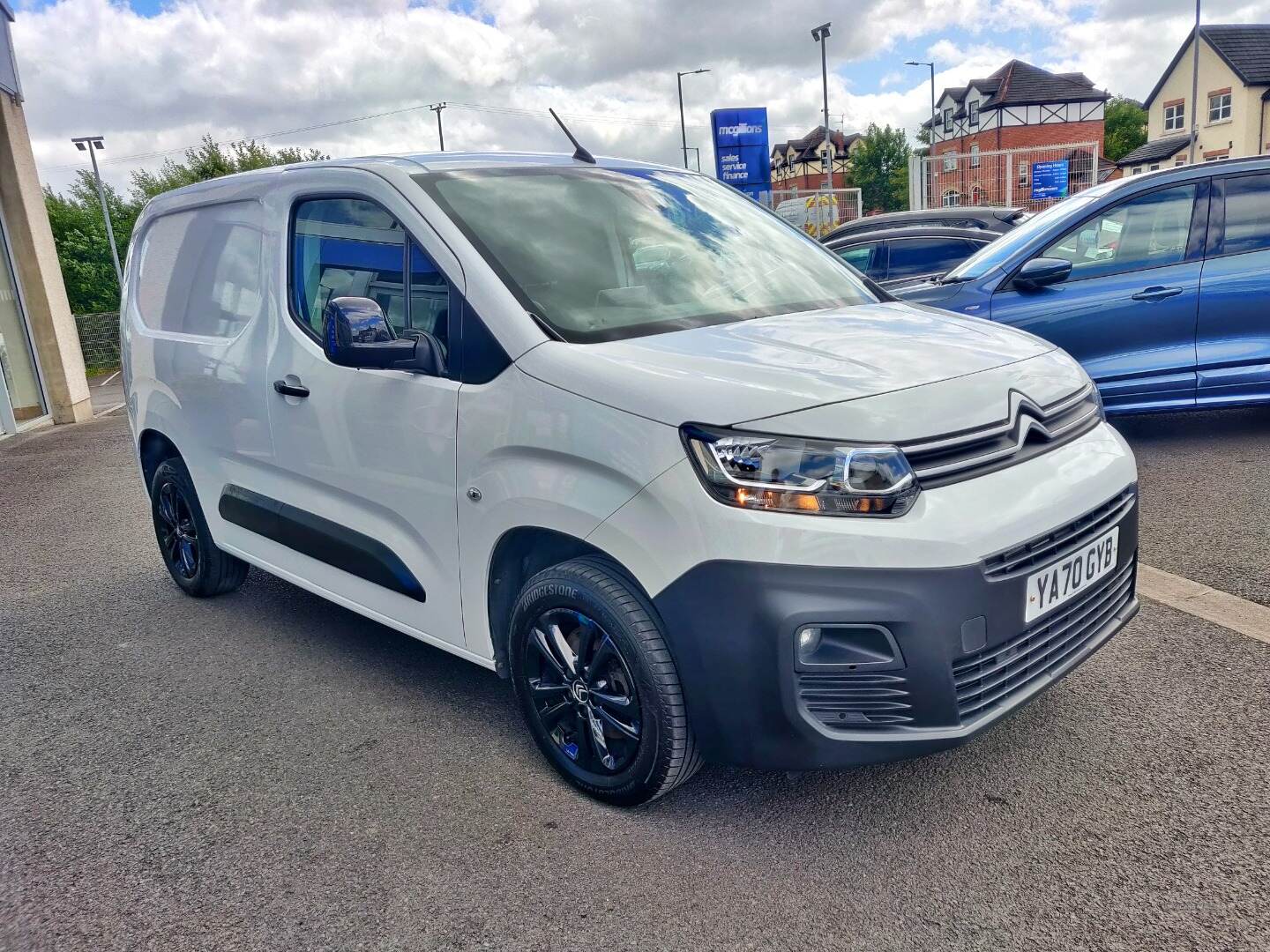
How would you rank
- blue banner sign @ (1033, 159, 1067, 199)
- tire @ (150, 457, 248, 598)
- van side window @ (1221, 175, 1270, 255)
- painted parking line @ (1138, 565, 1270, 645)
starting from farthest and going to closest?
blue banner sign @ (1033, 159, 1067, 199), van side window @ (1221, 175, 1270, 255), tire @ (150, 457, 248, 598), painted parking line @ (1138, 565, 1270, 645)

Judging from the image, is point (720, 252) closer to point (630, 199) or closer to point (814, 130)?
point (630, 199)

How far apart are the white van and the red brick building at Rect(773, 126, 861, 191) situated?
295 feet

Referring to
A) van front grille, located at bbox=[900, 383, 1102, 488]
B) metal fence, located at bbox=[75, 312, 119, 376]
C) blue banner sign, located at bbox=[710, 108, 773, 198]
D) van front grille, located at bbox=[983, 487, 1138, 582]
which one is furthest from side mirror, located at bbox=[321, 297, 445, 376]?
metal fence, located at bbox=[75, 312, 119, 376]

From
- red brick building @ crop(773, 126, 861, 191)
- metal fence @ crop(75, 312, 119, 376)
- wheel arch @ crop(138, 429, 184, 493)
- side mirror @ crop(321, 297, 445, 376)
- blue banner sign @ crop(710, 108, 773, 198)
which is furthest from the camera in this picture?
red brick building @ crop(773, 126, 861, 191)

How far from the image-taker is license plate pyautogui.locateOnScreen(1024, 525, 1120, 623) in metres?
2.44

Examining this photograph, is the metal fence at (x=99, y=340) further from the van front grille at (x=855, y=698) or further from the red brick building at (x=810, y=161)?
the red brick building at (x=810, y=161)

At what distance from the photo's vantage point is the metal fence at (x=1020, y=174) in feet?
72.0

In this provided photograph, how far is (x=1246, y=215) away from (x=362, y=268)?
5.37 m

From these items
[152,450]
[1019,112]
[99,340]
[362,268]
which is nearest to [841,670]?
[362,268]

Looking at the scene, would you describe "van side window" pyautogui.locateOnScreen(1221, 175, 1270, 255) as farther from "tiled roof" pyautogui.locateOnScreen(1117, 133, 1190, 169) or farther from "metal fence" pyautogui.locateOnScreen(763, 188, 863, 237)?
"tiled roof" pyautogui.locateOnScreen(1117, 133, 1190, 169)

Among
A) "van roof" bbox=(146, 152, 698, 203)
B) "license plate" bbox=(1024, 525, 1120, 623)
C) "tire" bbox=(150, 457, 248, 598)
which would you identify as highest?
"van roof" bbox=(146, 152, 698, 203)

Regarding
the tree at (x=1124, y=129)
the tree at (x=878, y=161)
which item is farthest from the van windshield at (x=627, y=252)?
the tree at (x=1124, y=129)

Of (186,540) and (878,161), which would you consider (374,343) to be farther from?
(878,161)

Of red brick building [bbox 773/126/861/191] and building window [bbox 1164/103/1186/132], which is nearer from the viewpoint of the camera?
building window [bbox 1164/103/1186/132]
